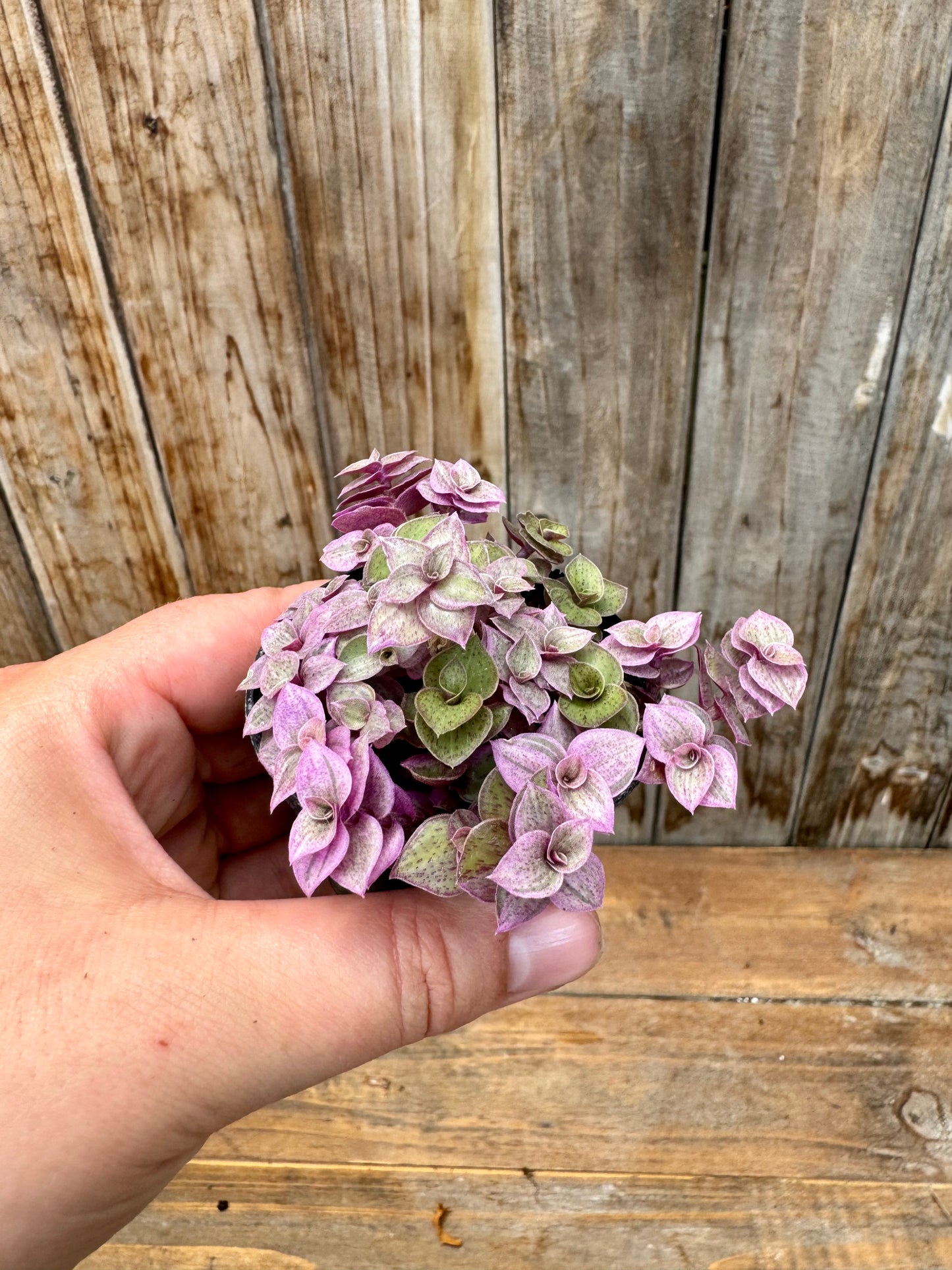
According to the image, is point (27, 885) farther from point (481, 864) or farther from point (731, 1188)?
point (731, 1188)

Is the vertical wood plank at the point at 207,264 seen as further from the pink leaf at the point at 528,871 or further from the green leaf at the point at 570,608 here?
the pink leaf at the point at 528,871

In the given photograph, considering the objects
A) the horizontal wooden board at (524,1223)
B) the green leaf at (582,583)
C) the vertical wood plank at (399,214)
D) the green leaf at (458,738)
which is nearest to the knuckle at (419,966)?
the green leaf at (458,738)

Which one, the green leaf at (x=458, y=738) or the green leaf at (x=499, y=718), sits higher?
the green leaf at (x=458, y=738)

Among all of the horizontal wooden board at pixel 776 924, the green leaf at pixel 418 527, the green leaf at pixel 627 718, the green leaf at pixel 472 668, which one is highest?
the green leaf at pixel 418 527

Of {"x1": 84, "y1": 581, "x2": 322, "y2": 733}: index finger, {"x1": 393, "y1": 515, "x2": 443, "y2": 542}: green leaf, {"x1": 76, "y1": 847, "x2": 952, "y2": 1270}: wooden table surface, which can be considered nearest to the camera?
{"x1": 393, "y1": 515, "x2": 443, "y2": 542}: green leaf

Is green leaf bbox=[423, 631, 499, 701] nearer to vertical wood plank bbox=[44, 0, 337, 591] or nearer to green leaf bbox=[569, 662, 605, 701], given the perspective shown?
green leaf bbox=[569, 662, 605, 701]

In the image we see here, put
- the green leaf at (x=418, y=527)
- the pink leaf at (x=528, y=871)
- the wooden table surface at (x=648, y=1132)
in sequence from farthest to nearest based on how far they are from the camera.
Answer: the wooden table surface at (x=648, y=1132) → the green leaf at (x=418, y=527) → the pink leaf at (x=528, y=871)

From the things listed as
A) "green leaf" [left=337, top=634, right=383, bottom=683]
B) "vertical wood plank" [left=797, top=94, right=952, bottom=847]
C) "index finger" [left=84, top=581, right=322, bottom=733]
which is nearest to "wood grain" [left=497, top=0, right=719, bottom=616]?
"vertical wood plank" [left=797, top=94, right=952, bottom=847]

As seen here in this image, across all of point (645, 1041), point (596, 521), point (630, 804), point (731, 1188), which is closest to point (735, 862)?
point (630, 804)
